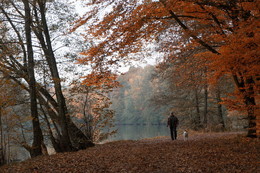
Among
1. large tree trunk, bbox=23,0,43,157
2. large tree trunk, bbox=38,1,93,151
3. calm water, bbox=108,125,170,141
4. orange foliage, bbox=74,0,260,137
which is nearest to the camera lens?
orange foliage, bbox=74,0,260,137

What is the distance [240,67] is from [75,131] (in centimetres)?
795

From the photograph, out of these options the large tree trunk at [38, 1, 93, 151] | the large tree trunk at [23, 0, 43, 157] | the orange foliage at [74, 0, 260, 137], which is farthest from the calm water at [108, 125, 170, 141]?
the orange foliage at [74, 0, 260, 137]

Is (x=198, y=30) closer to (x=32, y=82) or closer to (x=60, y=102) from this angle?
(x=60, y=102)

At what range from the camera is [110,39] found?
23.8 feet

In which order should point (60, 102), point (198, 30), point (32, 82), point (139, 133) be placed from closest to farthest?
1. point (198, 30)
2. point (32, 82)
3. point (60, 102)
4. point (139, 133)

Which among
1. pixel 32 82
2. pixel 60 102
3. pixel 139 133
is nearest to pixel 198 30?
pixel 60 102

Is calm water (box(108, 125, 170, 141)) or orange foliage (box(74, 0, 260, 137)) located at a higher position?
orange foliage (box(74, 0, 260, 137))

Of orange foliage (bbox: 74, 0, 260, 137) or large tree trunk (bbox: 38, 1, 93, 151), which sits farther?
large tree trunk (bbox: 38, 1, 93, 151)

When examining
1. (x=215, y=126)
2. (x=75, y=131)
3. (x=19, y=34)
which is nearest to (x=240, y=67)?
(x=75, y=131)

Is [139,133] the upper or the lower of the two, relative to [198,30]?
lower

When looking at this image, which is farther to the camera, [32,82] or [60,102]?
[60,102]

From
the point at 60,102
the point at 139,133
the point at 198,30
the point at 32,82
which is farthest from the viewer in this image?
the point at 139,133

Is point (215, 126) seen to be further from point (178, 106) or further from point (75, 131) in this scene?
point (75, 131)

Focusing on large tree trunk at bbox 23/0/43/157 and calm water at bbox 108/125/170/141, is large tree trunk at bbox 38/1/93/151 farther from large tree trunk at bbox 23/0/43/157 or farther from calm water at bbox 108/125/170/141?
calm water at bbox 108/125/170/141
